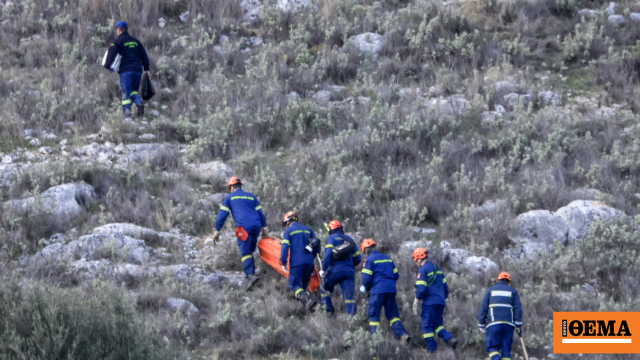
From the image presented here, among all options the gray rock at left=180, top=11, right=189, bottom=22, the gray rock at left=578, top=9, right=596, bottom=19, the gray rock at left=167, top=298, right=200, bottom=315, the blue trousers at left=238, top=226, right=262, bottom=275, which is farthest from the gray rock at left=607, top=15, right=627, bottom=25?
the gray rock at left=167, top=298, right=200, bottom=315

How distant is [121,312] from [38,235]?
387cm

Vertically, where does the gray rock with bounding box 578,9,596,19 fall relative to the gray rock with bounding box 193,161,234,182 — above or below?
above

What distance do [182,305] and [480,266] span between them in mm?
4349

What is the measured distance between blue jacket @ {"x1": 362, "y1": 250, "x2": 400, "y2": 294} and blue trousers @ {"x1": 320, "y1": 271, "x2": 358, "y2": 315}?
311mm

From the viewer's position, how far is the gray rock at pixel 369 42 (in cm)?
1516

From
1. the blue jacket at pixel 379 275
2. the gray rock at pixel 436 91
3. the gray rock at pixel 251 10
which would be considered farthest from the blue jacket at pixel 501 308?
the gray rock at pixel 251 10

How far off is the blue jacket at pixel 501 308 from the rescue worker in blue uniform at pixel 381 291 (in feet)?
3.32

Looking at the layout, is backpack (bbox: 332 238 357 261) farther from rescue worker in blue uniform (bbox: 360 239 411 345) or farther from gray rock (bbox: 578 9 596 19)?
gray rock (bbox: 578 9 596 19)

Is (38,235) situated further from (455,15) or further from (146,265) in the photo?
(455,15)

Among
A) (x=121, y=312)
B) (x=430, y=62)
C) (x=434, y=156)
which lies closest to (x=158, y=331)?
(x=121, y=312)

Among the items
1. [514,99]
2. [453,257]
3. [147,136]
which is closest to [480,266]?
[453,257]

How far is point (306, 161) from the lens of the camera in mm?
11625

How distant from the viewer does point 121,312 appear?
6004 millimetres

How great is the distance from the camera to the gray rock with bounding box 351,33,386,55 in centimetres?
1516
